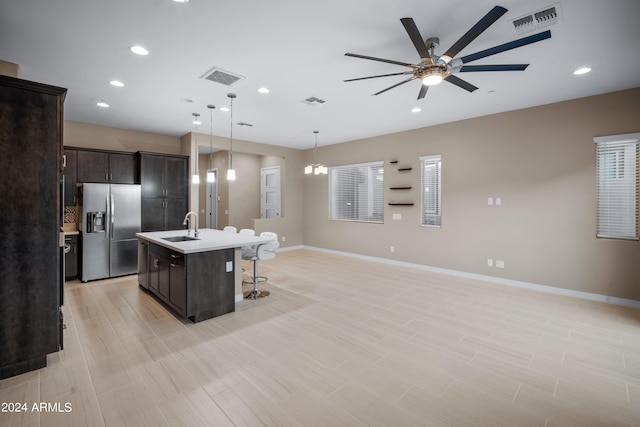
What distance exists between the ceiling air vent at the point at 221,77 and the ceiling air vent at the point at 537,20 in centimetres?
286

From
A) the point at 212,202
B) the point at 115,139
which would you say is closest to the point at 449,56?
the point at 115,139

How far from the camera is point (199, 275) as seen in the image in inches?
133

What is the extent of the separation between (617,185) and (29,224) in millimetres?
6744

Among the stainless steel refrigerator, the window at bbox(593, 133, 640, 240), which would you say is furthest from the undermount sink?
the window at bbox(593, 133, 640, 240)

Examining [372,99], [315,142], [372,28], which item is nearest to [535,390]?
[372,28]

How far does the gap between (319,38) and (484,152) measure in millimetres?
3836

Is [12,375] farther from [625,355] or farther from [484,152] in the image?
[484,152]

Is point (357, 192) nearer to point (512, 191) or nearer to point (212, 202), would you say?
point (512, 191)

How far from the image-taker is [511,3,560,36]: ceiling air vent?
2.33 meters

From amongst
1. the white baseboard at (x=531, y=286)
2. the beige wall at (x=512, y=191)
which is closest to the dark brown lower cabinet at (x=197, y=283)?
the beige wall at (x=512, y=191)

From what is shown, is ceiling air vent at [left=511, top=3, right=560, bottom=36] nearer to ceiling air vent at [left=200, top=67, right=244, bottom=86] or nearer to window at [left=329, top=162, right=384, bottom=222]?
ceiling air vent at [left=200, top=67, right=244, bottom=86]

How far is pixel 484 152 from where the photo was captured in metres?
5.14

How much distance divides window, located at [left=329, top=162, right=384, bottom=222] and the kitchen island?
3.64 meters

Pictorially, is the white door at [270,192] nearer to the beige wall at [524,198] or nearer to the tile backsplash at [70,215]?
the beige wall at [524,198]
